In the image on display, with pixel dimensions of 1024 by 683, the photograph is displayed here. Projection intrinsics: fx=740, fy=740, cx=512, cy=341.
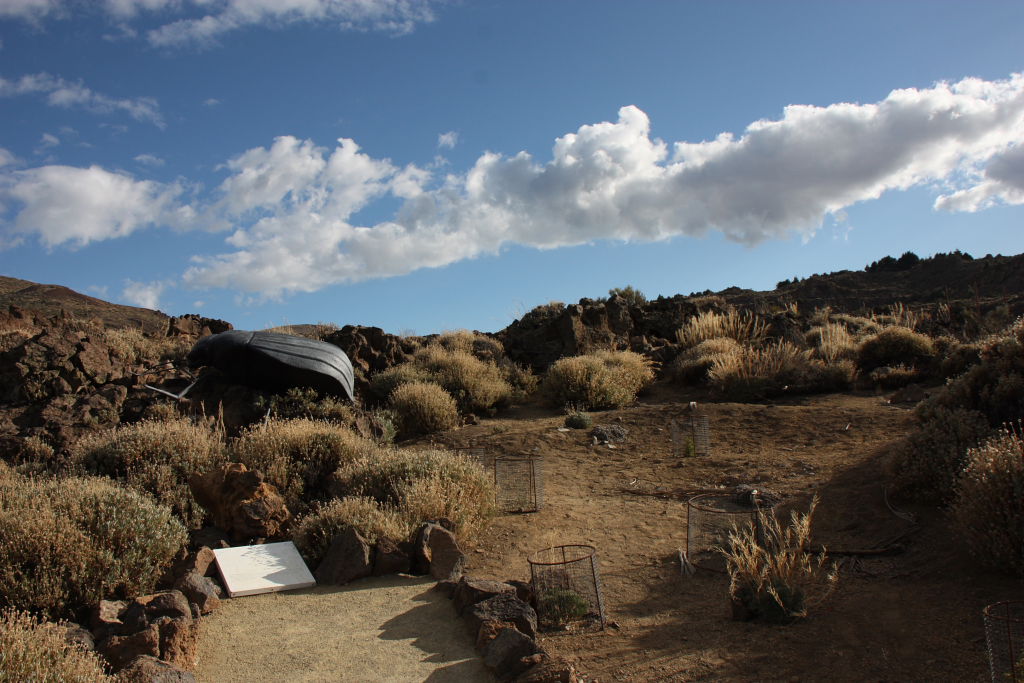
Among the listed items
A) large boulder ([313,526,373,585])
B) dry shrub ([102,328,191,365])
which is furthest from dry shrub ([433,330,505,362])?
large boulder ([313,526,373,585])

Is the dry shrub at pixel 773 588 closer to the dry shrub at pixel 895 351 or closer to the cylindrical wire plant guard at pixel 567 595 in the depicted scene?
the cylindrical wire plant guard at pixel 567 595

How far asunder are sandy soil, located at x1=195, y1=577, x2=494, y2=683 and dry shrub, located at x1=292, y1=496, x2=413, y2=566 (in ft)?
1.58

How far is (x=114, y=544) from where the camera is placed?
5770 mm

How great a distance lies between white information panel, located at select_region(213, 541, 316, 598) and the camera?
5.94 metres

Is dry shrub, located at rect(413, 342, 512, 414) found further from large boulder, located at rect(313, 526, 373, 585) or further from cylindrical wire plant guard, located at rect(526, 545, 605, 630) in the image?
cylindrical wire plant guard, located at rect(526, 545, 605, 630)

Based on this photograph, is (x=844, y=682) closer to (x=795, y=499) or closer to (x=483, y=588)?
(x=483, y=588)

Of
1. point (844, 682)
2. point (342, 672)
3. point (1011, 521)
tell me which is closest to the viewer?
point (844, 682)

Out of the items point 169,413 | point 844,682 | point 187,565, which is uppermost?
point 169,413

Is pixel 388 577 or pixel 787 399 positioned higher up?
pixel 787 399

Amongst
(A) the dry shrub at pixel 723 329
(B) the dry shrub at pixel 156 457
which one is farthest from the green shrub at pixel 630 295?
(B) the dry shrub at pixel 156 457

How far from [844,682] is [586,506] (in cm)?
434

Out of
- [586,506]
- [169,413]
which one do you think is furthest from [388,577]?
[169,413]

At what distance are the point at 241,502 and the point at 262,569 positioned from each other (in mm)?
1116

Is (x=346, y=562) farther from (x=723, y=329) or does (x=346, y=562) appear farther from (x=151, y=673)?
(x=723, y=329)
